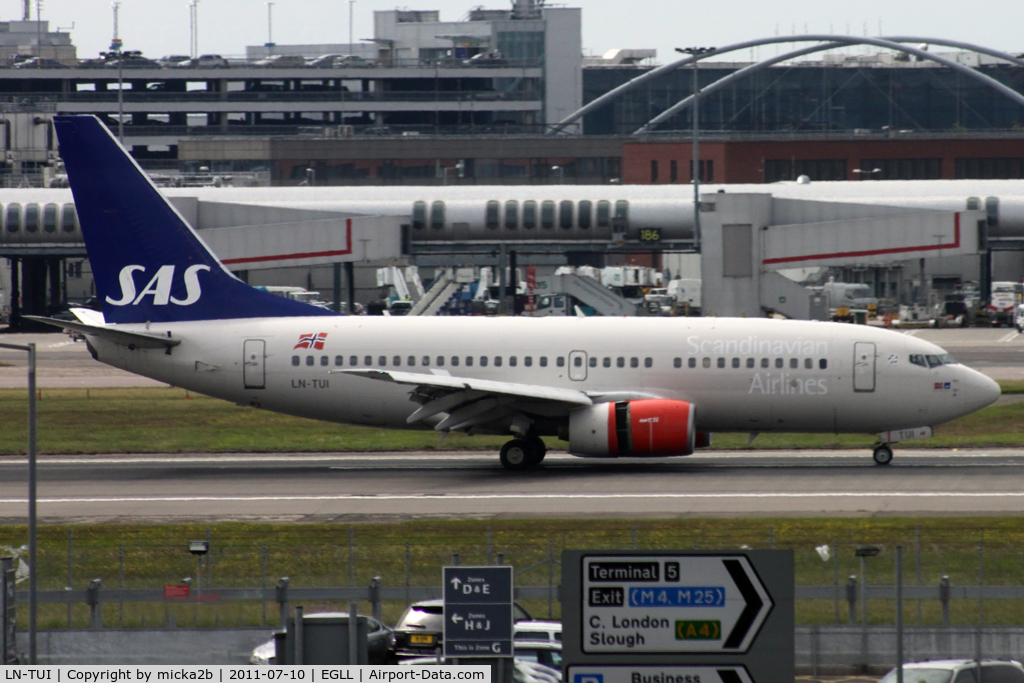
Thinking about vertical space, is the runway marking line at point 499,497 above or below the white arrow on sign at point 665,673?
below

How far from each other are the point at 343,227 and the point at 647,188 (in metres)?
20.0

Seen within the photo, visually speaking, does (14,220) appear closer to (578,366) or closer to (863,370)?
(578,366)

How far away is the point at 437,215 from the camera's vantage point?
79875 mm

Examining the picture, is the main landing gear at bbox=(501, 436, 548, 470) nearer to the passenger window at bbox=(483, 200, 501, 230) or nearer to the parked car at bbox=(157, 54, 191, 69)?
the passenger window at bbox=(483, 200, 501, 230)

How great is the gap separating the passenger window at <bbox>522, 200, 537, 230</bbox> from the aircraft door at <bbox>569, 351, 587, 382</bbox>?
4342 centimetres

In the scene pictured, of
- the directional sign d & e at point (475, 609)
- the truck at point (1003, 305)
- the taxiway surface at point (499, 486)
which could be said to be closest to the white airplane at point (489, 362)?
the taxiway surface at point (499, 486)

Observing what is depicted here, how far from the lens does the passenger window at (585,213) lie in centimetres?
8094

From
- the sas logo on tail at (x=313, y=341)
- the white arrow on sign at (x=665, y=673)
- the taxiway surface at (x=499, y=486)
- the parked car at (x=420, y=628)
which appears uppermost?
the sas logo on tail at (x=313, y=341)

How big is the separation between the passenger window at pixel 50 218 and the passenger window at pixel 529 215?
2846 cm

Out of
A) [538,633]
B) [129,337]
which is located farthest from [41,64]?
[538,633]

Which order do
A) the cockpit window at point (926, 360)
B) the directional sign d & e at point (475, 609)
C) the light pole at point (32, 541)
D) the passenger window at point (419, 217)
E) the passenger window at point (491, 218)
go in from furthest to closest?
1. the passenger window at point (491, 218)
2. the passenger window at point (419, 217)
3. the cockpit window at point (926, 360)
4. the light pole at point (32, 541)
5. the directional sign d & e at point (475, 609)

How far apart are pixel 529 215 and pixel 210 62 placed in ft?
329

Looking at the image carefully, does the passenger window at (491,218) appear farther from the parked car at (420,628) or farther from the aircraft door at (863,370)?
the parked car at (420,628)

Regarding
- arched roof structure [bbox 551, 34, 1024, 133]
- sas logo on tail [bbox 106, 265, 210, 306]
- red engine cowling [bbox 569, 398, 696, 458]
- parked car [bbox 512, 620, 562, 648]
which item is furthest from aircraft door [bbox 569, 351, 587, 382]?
arched roof structure [bbox 551, 34, 1024, 133]
